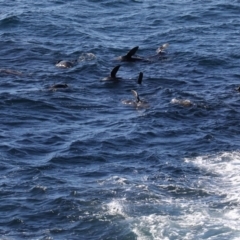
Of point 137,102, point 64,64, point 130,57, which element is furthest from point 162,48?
point 137,102

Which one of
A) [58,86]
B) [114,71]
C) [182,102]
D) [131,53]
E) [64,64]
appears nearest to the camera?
[182,102]

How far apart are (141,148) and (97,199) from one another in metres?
4.01

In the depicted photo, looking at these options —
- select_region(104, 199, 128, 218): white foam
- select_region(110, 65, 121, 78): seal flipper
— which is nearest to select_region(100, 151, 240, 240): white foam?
select_region(104, 199, 128, 218): white foam

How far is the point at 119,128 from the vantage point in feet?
81.6

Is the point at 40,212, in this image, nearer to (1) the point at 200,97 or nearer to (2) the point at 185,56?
(1) the point at 200,97

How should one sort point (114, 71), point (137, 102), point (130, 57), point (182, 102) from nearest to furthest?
1. point (182, 102)
2. point (137, 102)
3. point (114, 71)
4. point (130, 57)

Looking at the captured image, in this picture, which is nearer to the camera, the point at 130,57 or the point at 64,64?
the point at 64,64

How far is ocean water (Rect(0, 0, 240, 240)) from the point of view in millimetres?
18828

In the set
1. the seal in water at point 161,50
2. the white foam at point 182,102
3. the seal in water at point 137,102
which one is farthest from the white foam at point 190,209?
the seal in water at point 161,50

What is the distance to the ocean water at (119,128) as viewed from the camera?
18828 mm

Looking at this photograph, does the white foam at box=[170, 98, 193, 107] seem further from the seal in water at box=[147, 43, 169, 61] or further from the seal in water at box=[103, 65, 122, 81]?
the seal in water at box=[147, 43, 169, 61]

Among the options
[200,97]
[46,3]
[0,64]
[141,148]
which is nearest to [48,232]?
[141,148]

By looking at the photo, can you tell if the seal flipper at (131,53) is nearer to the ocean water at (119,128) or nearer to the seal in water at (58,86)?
the ocean water at (119,128)

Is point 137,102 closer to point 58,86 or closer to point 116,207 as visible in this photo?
point 58,86
